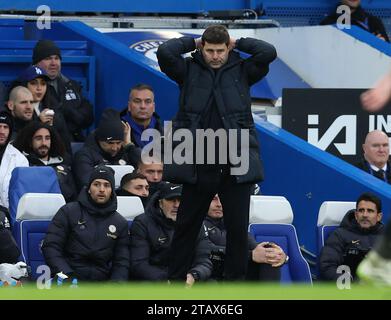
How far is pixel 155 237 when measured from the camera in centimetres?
1177

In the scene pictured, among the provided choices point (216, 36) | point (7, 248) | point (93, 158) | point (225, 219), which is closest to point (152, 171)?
point (93, 158)

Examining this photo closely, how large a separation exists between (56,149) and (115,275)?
6.71 ft

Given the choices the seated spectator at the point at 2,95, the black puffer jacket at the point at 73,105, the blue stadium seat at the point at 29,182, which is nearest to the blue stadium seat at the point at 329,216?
the blue stadium seat at the point at 29,182

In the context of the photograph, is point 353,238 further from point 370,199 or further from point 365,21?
point 365,21

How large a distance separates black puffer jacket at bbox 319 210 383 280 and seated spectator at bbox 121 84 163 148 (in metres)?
2.47

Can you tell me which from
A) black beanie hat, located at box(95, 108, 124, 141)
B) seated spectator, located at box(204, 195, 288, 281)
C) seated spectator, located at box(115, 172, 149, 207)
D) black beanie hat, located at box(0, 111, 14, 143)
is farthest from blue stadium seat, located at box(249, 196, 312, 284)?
black beanie hat, located at box(0, 111, 14, 143)

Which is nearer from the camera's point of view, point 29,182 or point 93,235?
point 93,235

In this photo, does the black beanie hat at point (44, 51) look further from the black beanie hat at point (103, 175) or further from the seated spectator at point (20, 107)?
the black beanie hat at point (103, 175)

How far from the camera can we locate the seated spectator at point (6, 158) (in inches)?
502

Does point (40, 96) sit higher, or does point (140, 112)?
point (40, 96)

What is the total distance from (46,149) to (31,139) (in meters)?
0.19

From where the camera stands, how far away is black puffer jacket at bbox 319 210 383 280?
1244cm
